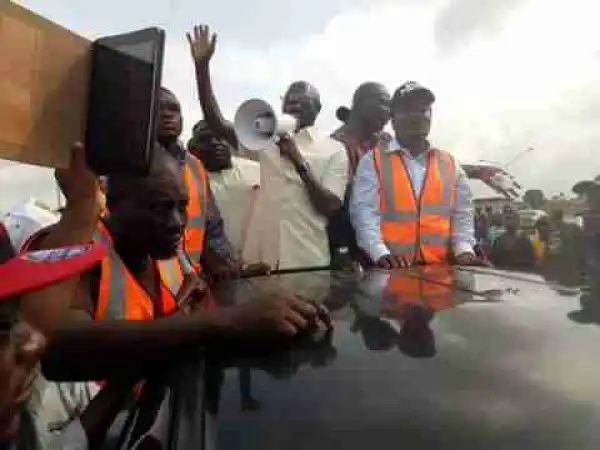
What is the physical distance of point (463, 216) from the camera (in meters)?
4.32

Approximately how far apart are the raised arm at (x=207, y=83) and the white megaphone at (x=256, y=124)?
358 millimetres

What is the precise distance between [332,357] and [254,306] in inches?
8.0

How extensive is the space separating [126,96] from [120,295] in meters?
0.62

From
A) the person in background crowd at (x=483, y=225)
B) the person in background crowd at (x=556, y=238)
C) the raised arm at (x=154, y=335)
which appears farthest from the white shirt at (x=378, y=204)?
the person in background crowd at (x=483, y=225)

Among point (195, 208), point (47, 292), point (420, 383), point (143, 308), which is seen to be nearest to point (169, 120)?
point (195, 208)

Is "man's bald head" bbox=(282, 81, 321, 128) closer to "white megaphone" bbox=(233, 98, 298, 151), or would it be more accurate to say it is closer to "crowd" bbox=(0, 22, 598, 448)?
"crowd" bbox=(0, 22, 598, 448)

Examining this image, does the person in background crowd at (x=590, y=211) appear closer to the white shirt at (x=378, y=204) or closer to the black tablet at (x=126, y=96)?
the white shirt at (x=378, y=204)

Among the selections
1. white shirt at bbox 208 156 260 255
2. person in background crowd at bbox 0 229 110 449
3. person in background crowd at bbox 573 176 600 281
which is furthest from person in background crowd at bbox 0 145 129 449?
person in background crowd at bbox 573 176 600 281

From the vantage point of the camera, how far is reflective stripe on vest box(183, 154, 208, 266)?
390cm

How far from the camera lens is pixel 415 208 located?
420cm

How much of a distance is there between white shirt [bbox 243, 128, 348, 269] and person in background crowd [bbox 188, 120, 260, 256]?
0.39ft

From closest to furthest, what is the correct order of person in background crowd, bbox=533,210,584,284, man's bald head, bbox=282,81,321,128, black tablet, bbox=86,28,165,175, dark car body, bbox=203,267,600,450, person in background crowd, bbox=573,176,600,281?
dark car body, bbox=203,267,600,450 → black tablet, bbox=86,28,165,175 → man's bald head, bbox=282,81,321,128 → person in background crowd, bbox=573,176,600,281 → person in background crowd, bbox=533,210,584,284

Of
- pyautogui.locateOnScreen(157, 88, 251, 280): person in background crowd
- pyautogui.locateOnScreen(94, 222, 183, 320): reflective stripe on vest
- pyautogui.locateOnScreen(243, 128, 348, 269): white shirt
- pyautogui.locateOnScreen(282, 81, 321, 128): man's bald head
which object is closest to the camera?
pyautogui.locateOnScreen(94, 222, 183, 320): reflective stripe on vest

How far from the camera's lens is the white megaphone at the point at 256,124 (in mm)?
4492
